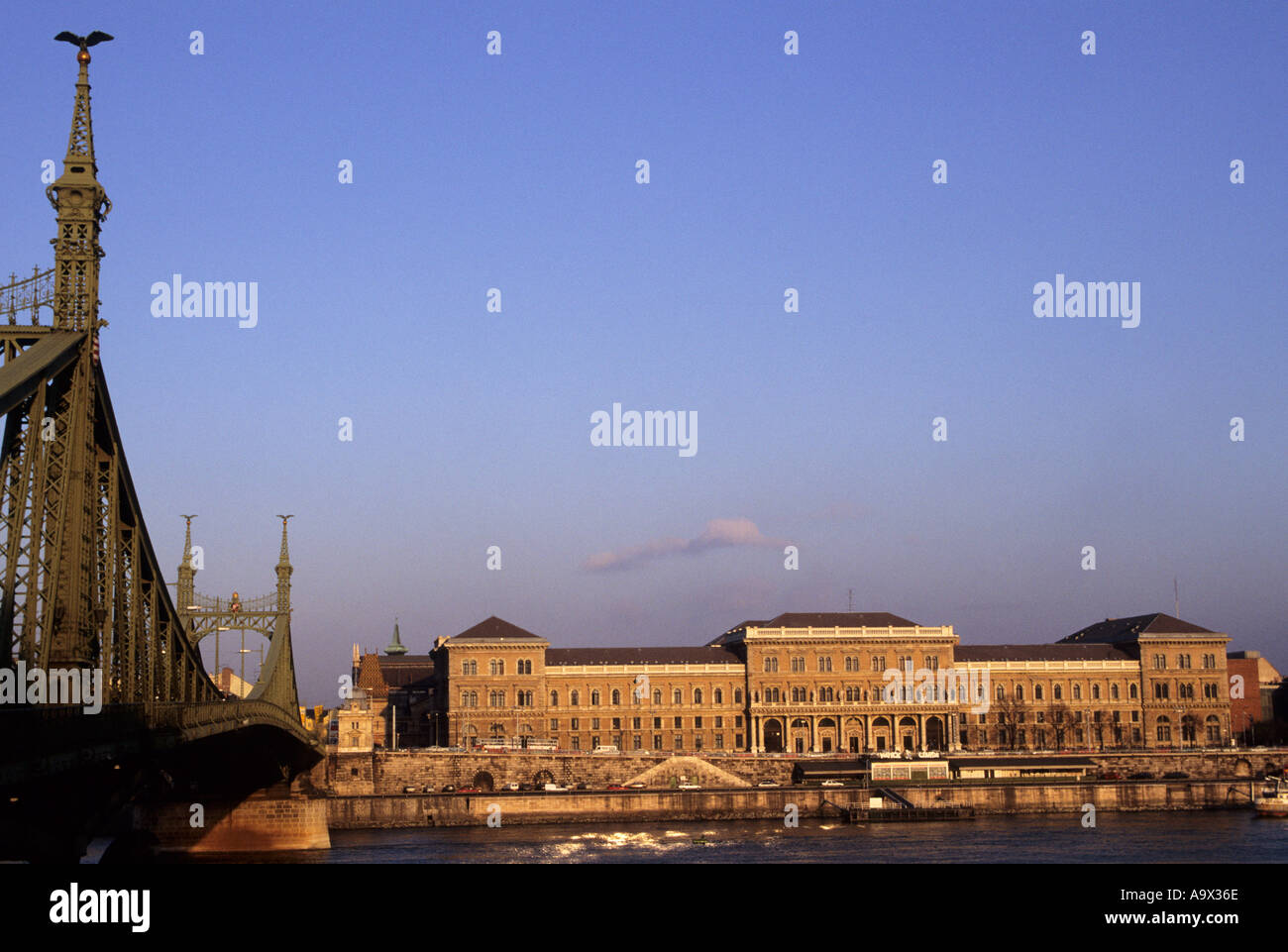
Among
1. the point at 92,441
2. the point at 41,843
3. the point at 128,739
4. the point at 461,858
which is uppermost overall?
the point at 92,441

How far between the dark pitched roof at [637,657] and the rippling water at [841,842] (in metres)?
36.4

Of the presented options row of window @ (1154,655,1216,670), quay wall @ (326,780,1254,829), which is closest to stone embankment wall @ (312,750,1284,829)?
quay wall @ (326,780,1254,829)

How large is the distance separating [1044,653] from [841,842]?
6127 centimetres

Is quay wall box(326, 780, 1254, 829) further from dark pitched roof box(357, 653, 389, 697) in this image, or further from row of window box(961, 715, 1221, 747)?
dark pitched roof box(357, 653, 389, 697)

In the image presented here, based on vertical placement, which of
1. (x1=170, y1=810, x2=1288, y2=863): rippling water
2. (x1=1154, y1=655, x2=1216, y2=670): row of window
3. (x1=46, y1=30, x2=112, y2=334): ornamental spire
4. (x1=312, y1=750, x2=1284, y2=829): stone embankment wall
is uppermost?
(x1=46, y1=30, x2=112, y2=334): ornamental spire

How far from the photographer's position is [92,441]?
3222 centimetres

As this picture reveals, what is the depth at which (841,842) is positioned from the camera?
240 feet

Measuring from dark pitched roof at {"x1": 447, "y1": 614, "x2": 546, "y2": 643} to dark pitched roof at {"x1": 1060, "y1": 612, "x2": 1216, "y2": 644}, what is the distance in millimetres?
51819

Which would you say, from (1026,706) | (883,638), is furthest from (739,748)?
(1026,706)

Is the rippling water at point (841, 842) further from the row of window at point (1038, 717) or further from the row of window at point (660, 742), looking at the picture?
the row of window at point (1038, 717)

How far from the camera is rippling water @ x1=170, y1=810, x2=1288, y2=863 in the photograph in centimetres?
6525
